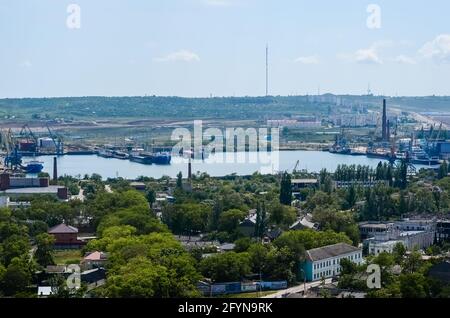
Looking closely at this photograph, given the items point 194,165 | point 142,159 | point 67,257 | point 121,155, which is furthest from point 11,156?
point 67,257

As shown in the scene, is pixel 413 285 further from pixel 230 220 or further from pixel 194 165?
pixel 194 165

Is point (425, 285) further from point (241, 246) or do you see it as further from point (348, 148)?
point (348, 148)

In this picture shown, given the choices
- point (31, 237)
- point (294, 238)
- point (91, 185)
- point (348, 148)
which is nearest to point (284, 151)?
point (348, 148)

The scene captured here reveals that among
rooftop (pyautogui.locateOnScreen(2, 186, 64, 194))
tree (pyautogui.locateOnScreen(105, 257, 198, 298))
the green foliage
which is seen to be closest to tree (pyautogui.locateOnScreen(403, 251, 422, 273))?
tree (pyautogui.locateOnScreen(105, 257, 198, 298))

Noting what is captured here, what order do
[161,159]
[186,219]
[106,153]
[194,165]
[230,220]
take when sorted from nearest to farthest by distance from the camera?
[230,220] → [186,219] → [194,165] → [161,159] → [106,153]

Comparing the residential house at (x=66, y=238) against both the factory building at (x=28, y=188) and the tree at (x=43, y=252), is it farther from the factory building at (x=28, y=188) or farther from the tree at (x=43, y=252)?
the factory building at (x=28, y=188)

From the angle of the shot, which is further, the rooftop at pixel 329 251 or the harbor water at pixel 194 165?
the harbor water at pixel 194 165
